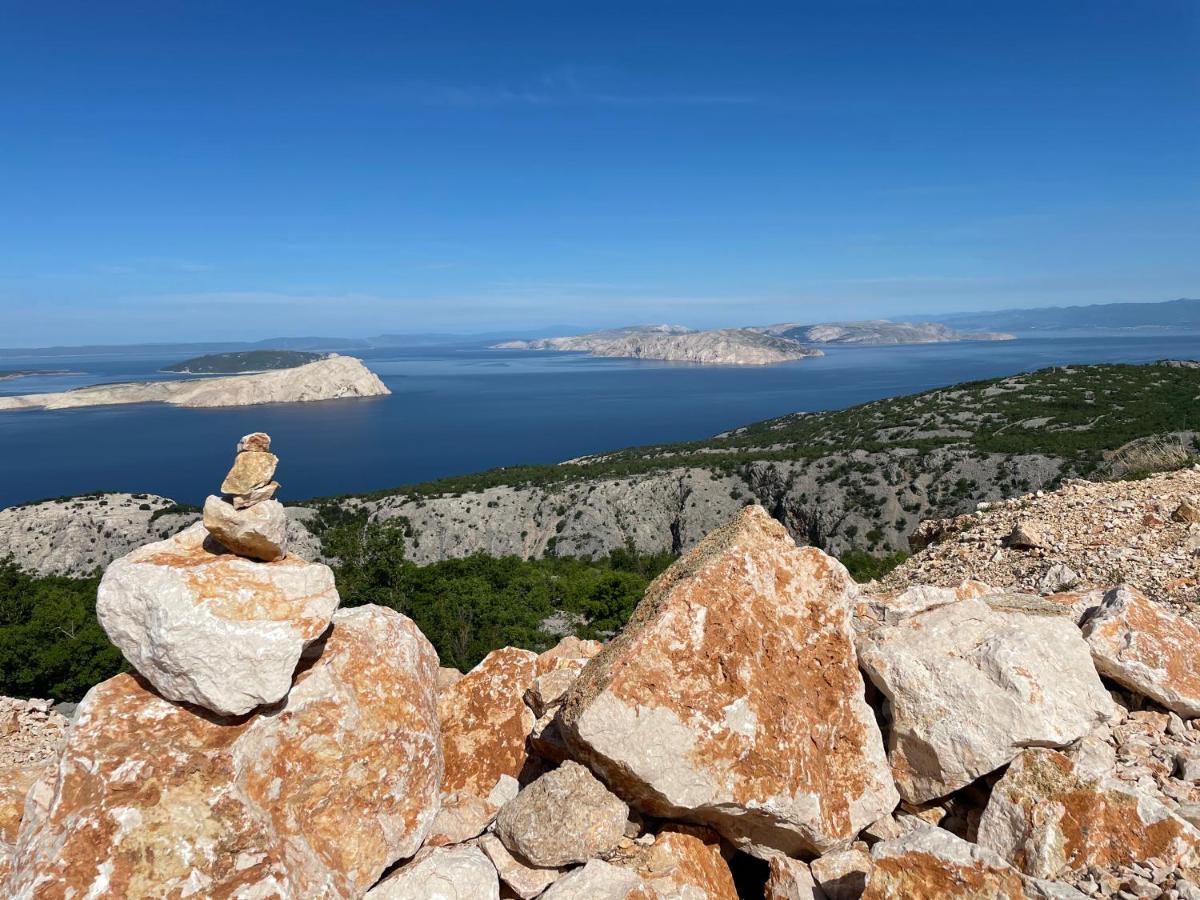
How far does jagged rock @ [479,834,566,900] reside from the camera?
23.0 feet

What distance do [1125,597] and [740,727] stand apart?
5.80 meters

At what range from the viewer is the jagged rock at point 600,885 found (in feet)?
21.5

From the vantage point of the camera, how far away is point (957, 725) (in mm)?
7414

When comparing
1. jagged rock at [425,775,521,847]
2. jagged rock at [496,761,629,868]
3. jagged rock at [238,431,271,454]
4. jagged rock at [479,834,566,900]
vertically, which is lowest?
jagged rock at [425,775,521,847]

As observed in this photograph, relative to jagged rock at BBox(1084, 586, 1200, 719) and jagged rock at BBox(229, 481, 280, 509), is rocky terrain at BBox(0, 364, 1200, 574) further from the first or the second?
jagged rock at BBox(229, 481, 280, 509)

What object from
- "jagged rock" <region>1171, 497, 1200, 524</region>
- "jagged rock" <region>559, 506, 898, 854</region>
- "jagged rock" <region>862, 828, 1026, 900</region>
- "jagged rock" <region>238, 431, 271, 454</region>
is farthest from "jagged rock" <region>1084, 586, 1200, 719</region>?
"jagged rock" <region>238, 431, 271, 454</region>

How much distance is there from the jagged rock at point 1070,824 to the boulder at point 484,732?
566 cm

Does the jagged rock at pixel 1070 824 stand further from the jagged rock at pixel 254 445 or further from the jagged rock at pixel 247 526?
the jagged rock at pixel 254 445

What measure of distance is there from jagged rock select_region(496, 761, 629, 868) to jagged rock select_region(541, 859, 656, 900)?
0.81 ft

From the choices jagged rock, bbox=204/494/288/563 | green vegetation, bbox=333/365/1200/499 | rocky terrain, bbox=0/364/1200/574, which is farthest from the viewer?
green vegetation, bbox=333/365/1200/499

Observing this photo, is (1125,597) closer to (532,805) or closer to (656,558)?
(532,805)

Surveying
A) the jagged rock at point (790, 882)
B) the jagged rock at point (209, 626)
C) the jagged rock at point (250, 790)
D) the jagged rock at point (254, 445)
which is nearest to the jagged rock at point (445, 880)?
the jagged rock at point (250, 790)

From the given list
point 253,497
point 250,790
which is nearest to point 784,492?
point 253,497

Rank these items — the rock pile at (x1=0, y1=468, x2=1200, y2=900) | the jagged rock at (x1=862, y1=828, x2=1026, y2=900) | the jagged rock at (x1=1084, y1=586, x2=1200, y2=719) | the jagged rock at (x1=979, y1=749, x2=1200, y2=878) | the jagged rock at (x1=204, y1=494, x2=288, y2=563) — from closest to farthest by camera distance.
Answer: the jagged rock at (x1=862, y1=828, x2=1026, y2=900)
the jagged rock at (x1=979, y1=749, x2=1200, y2=878)
the rock pile at (x1=0, y1=468, x2=1200, y2=900)
the jagged rock at (x1=1084, y1=586, x2=1200, y2=719)
the jagged rock at (x1=204, y1=494, x2=288, y2=563)
